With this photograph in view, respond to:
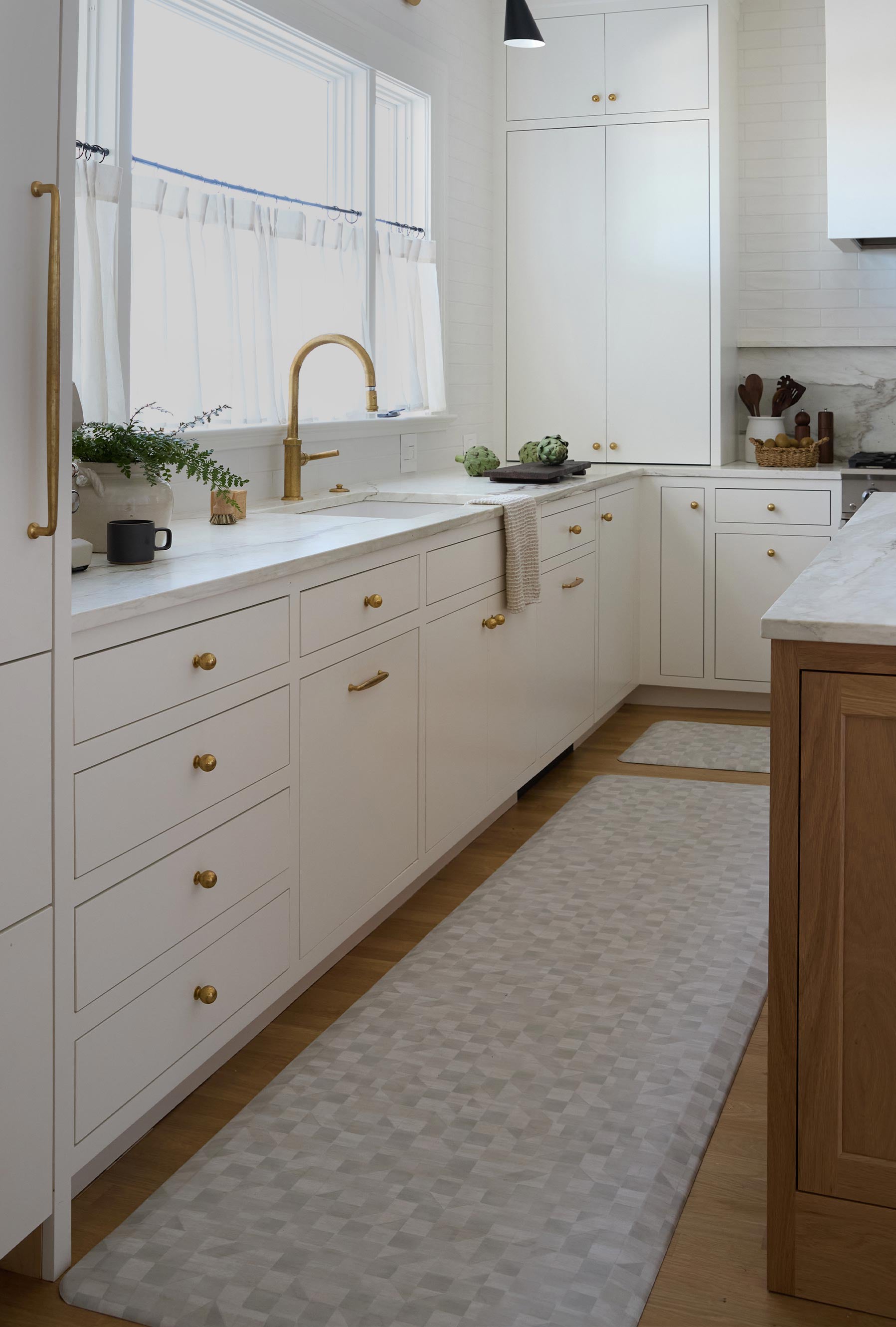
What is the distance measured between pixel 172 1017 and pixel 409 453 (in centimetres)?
284

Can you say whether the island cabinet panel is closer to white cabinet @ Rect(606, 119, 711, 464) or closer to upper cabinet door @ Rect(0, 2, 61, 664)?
upper cabinet door @ Rect(0, 2, 61, 664)

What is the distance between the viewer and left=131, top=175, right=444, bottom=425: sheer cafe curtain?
313 cm

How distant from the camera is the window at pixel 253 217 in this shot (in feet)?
9.95

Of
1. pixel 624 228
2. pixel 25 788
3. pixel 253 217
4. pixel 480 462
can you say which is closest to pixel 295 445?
pixel 253 217

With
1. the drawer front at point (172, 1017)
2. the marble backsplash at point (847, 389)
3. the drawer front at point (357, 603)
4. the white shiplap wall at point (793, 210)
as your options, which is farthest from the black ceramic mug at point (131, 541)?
the white shiplap wall at point (793, 210)

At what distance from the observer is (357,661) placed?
2637 mm

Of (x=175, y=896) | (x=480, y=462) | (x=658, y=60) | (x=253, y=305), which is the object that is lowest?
(x=175, y=896)

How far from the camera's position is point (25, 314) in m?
1.59

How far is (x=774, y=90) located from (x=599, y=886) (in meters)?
3.71

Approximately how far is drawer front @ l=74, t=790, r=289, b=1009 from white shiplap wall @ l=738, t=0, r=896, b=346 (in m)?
3.91

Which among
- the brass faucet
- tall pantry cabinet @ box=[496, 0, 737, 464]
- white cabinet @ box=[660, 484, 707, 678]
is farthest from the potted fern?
tall pantry cabinet @ box=[496, 0, 737, 464]

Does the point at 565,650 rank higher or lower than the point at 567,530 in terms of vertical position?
lower

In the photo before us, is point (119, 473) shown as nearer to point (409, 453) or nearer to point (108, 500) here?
point (108, 500)

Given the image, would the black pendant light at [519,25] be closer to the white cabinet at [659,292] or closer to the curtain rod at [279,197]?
the curtain rod at [279,197]
